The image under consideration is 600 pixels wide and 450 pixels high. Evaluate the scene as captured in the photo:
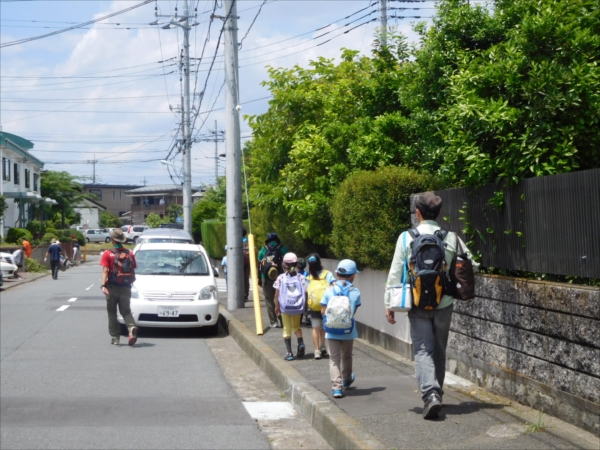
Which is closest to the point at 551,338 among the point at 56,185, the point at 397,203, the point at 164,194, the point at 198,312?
the point at 397,203

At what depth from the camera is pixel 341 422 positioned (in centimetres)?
648

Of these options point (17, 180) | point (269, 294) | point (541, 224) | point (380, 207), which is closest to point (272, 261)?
point (269, 294)

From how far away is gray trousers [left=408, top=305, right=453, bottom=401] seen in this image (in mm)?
6248

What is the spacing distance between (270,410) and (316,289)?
172 centimetres

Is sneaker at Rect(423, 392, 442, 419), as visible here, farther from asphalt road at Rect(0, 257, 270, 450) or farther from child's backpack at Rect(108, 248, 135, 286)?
child's backpack at Rect(108, 248, 135, 286)

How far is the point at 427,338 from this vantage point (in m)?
6.29

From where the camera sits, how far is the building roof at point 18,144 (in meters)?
47.5

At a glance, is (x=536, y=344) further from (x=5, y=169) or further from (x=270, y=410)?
(x=5, y=169)

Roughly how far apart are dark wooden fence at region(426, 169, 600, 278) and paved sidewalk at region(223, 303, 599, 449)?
4.12ft

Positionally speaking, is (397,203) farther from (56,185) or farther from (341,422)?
(56,185)

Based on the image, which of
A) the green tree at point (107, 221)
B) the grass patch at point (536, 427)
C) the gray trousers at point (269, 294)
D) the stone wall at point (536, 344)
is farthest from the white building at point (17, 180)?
the green tree at point (107, 221)

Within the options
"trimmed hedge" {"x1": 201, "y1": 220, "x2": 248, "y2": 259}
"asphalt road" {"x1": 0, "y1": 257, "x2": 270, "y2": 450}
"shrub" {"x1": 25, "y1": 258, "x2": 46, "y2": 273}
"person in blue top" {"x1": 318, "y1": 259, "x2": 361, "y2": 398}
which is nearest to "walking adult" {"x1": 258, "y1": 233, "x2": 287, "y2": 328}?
"asphalt road" {"x1": 0, "y1": 257, "x2": 270, "y2": 450}

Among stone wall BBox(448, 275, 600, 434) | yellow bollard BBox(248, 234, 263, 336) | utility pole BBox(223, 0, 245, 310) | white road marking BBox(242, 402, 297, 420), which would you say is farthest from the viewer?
utility pole BBox(223, 0, 245, 310)

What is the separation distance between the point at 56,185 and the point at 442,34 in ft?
209
